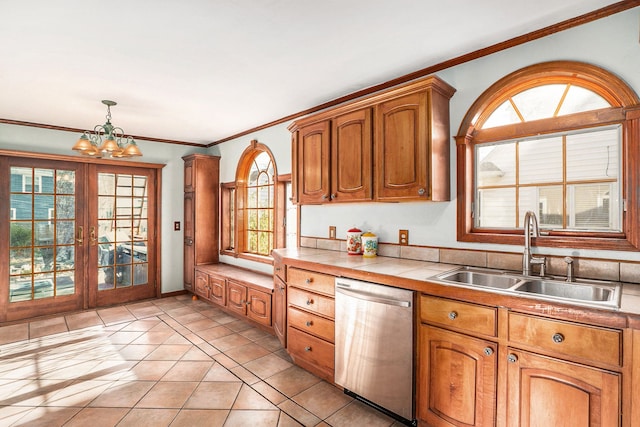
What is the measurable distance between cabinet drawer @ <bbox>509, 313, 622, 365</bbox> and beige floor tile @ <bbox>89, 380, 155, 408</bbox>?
2.52 meters

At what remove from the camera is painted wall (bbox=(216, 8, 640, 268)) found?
6.14 feet

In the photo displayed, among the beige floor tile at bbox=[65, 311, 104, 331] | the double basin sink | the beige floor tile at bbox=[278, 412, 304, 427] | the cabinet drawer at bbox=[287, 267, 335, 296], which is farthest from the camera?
the beige floor tile at bbox=[65, 311, 104, 331]

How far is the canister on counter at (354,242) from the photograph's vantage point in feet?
10.1

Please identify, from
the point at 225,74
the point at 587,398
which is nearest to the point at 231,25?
the point at 225,74

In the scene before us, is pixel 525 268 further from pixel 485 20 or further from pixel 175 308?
pixel 175 308

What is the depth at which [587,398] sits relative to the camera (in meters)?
1.45

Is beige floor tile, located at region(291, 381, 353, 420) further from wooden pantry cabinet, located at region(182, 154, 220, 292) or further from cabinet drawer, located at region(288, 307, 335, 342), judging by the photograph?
wooden pantry cabinet, located at region(182, 154, 220, 292)

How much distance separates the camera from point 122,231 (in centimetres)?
490

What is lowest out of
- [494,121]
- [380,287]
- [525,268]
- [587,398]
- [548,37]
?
[587,398]

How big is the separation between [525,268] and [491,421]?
0.89 metres

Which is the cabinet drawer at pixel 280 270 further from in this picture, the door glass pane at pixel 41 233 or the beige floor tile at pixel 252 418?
the door glass pane at pixel 41 233

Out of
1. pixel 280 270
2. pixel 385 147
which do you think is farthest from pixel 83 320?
pixel 385 147

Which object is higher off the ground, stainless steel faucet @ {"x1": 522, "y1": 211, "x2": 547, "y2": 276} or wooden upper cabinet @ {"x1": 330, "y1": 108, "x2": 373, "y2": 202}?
wooden upper cabinet @ {"x1": 330, "y1": 108, "x2": 373, "y2": 202}

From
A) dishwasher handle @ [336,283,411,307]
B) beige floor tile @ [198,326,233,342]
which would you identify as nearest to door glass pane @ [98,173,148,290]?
beige floor tile @ [198,326,233,342]
